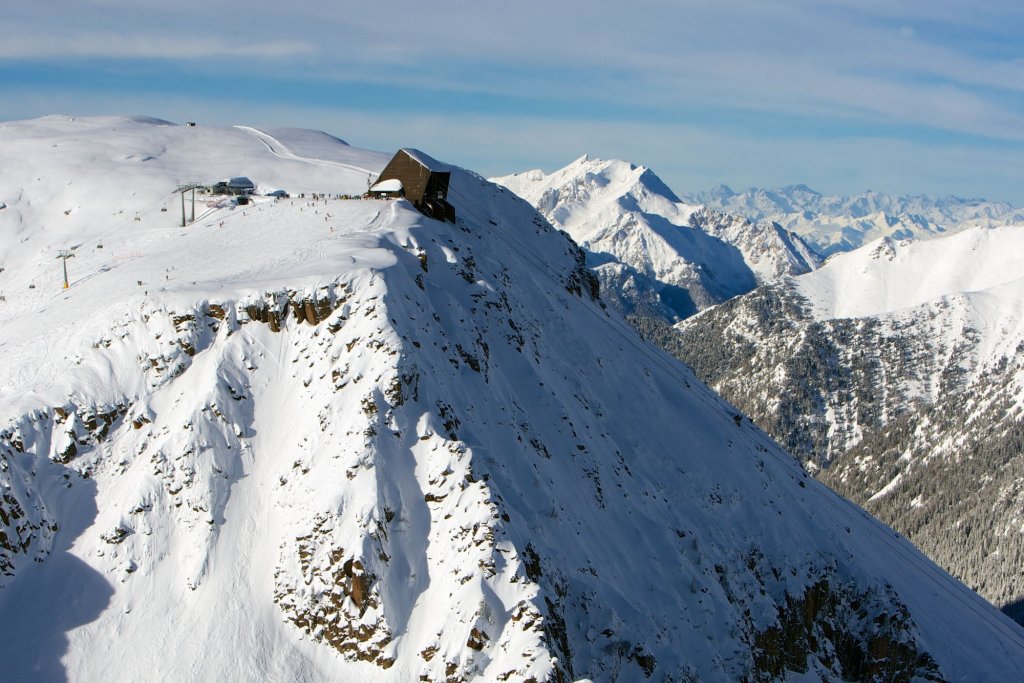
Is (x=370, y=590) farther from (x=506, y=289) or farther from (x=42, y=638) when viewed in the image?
(x=506, y=289)

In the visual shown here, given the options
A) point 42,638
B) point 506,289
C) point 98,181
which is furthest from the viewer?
point 98,181

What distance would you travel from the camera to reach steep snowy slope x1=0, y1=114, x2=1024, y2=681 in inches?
1607

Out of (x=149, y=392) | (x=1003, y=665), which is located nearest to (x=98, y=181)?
(x=149, y=392)

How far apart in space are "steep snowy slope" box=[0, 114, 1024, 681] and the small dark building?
3501 mm

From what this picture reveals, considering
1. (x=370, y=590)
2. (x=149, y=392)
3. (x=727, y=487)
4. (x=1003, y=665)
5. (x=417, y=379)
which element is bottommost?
(x=1003, y=665)

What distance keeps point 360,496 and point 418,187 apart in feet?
116

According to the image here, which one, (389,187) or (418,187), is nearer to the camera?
(418,187)

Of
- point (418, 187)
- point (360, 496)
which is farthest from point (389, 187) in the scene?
point (360, 496)

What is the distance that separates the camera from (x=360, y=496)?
140 ft

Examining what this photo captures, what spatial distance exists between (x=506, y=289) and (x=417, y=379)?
20.8 meters

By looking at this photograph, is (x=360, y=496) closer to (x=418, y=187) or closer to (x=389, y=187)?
(x=418, y=187)

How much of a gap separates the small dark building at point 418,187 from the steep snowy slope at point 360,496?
3.50 meters

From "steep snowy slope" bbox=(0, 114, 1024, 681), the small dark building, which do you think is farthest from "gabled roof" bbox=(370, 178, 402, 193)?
"steep snowy slope" bbox=(0, 114, 1024, 681)

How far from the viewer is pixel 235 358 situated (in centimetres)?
4875
